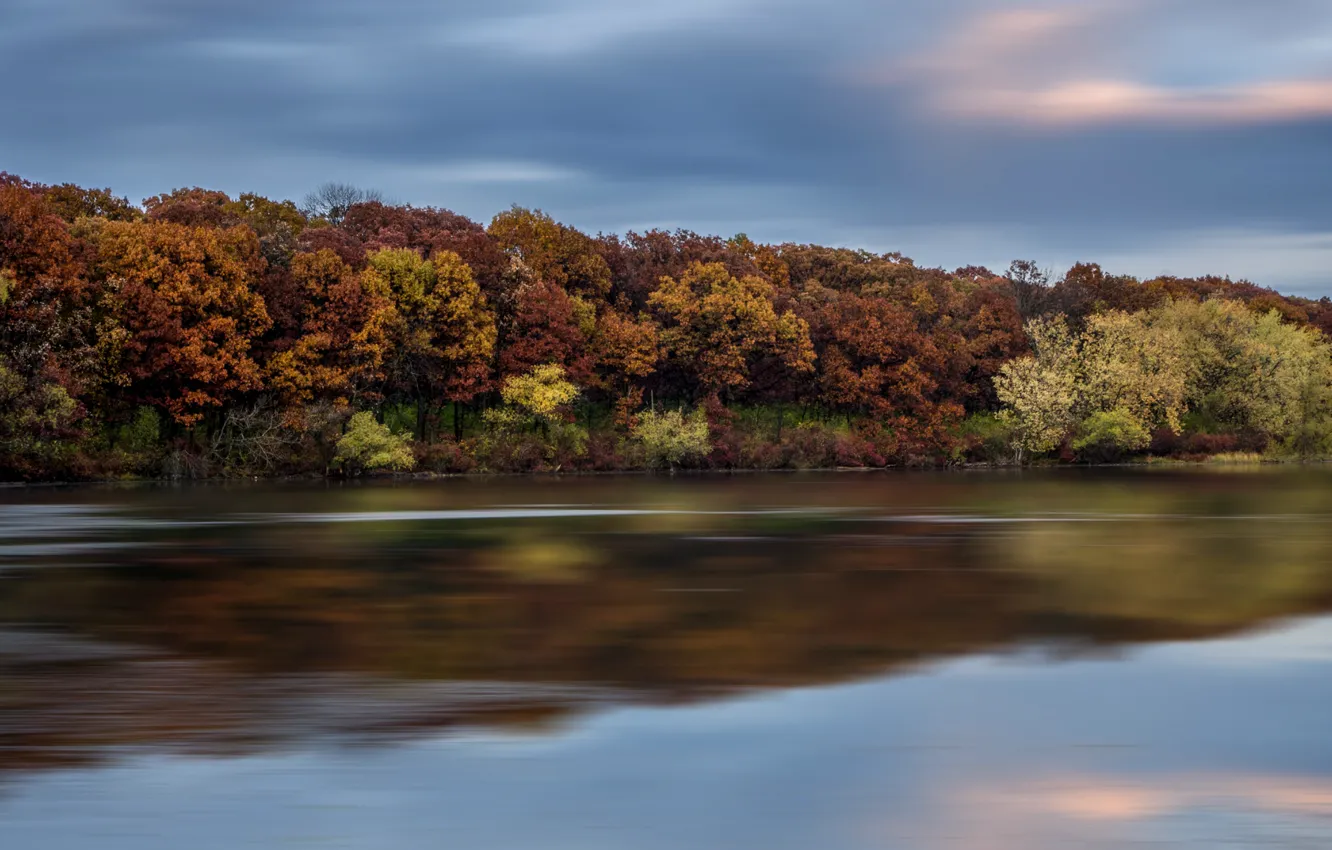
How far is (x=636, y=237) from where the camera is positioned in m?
82.4

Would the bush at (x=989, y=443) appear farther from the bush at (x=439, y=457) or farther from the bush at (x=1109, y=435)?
the bush at (x=439, y=457)

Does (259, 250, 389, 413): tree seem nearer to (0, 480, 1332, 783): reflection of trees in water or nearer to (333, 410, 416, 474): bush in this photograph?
(333, 410, 416, 474): bush

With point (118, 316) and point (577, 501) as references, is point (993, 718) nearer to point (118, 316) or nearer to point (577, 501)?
point (577, 501)

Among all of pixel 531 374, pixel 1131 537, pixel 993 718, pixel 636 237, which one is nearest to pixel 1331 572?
pixel 1131 537

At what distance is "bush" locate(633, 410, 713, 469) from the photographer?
216ft

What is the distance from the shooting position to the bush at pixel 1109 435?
7512 cm

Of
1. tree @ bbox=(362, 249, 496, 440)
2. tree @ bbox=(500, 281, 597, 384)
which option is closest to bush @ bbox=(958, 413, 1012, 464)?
tree @ bbox=(500, 281, 597, 384)

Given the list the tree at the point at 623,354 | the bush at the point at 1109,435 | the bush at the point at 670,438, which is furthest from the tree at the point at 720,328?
the bush at the point at 1109,435

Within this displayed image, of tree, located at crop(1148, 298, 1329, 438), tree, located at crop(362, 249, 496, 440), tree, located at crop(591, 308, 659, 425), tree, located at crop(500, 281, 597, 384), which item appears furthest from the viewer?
tree, located at crop(1148, 298, 1329, 438)

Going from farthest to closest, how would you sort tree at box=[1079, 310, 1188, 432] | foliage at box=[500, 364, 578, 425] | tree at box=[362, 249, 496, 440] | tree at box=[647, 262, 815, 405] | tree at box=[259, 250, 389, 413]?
tree at box=[1079, 310, 1188, 432] < tree at box=[647, 262, 815, 405] < foliage at box=[500, 364, 578, 425] < tree at box=[362, 249, 496, 440] < tree at box=[259, 250, 389, 413]

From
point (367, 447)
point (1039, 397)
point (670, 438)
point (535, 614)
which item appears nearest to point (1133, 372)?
point (1039, 397)

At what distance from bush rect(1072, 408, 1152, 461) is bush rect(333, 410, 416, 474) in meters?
39.6

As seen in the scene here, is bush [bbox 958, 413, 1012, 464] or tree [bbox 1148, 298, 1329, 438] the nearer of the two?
bush [bbox 958, 413, 1012, 464]

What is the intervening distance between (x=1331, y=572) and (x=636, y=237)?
65.2m
